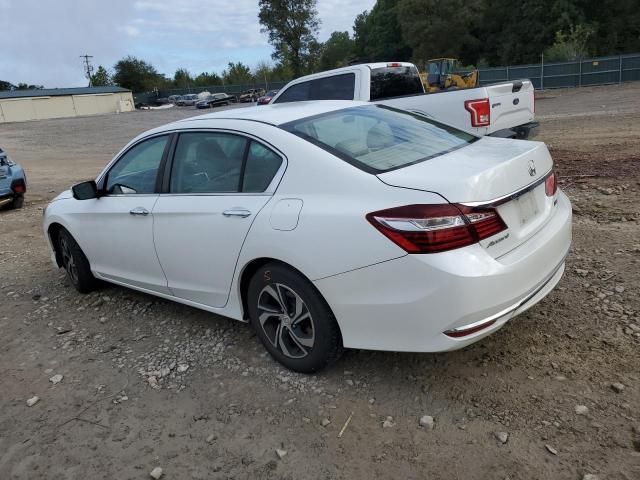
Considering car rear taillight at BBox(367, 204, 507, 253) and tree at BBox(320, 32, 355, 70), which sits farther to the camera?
tree at BBox(320, 32, 355, 70)

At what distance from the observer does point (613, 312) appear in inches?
145

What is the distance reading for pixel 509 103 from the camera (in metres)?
7.53

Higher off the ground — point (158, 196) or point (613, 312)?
point (158, 196)

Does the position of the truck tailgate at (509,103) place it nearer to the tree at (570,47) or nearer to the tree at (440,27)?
the tree at (570,47)

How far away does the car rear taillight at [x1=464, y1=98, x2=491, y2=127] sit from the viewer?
7152 mm

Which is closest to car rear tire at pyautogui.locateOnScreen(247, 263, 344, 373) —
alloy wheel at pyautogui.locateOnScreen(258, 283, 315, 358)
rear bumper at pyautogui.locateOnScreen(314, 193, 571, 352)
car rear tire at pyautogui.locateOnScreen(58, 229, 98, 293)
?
alloy wheel at pyautogui.locateOnScreen(258, 283, 315, 358)

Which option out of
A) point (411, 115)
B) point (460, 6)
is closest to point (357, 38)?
point (460, 6)

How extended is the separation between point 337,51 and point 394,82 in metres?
94.1

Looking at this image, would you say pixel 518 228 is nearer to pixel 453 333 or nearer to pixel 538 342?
pixel 453 333

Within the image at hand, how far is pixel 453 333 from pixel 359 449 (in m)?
0.75

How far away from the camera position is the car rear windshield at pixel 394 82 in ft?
28.3

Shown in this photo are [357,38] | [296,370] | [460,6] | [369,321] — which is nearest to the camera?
[369,321]

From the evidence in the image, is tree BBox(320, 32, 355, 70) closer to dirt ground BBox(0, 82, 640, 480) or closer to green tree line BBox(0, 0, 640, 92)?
green tree line BBox(0, 0, 640, 92)

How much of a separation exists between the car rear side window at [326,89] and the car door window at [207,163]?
5.02 meters
